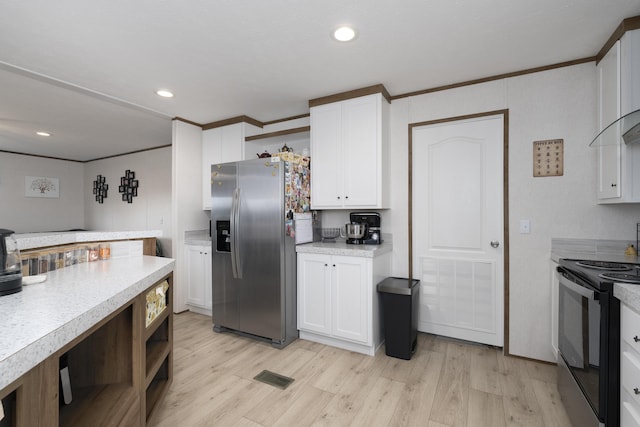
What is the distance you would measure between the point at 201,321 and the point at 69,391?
223 cm

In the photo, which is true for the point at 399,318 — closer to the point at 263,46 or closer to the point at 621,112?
the point at 621,112

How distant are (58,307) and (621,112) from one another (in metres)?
3.09

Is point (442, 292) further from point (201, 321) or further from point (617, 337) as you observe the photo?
point (201, 321)

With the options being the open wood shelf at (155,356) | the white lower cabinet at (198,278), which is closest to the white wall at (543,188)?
the open wood shelf at (155,356)

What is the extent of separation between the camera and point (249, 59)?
2.33 m

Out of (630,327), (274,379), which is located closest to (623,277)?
(630,327)

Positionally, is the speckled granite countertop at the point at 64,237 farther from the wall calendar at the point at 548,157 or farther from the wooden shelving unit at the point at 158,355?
the wall calendar at the point at 548,157

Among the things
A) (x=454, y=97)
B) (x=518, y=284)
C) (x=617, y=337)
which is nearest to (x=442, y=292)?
(x=518, y=284)

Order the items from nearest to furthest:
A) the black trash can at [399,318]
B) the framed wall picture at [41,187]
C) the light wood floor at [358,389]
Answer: the light wood floor at [358,389]
the black trash can at [399,318]
the framed wall picture at [41,187]

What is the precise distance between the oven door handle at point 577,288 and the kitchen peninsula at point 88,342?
7.01ft

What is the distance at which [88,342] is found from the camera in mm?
1489

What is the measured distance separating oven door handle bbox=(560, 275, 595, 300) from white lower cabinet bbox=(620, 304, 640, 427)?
128 mm

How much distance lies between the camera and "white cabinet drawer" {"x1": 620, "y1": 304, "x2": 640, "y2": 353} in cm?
Answer: 121

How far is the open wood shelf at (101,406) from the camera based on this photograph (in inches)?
46.5
